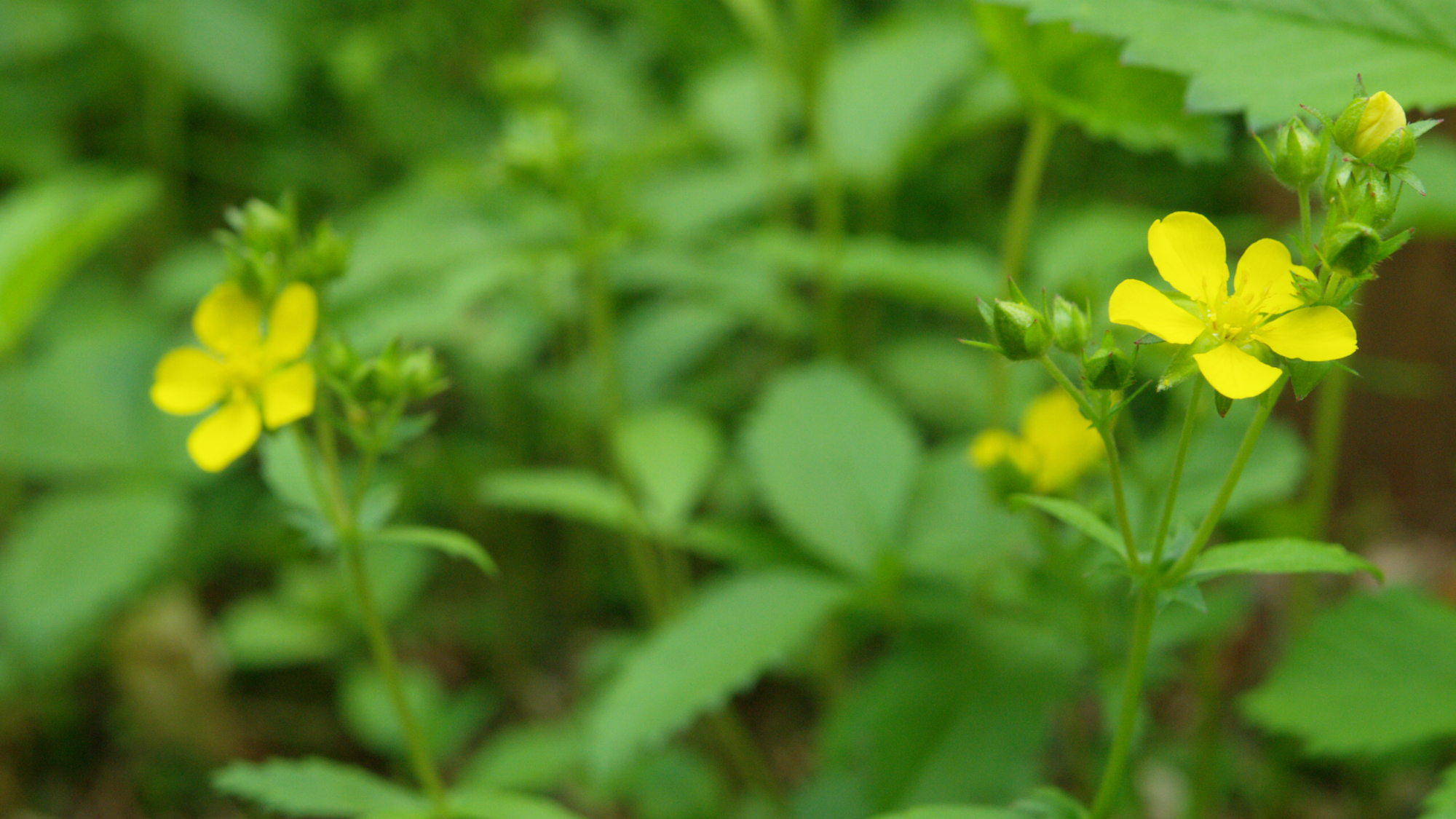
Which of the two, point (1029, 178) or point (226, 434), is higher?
point (1029, 178)

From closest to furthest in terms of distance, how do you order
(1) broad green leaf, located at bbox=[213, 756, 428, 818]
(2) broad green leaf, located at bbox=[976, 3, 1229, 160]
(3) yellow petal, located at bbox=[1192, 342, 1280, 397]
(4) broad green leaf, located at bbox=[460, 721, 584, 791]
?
(3) yellow petal, located at bbox=[1192, 342, 1280, 397]
(1) broad green leaf, located at bbox=[213, 756, 428, 818]
(2) broad green leaf, located at bbox=[976, 3, 1229, 160]
(4) broad green leaf, located at bbox=[460, 721, 584, 791]

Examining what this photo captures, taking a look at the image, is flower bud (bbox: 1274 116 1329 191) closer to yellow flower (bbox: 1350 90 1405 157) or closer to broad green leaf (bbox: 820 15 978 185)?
yellow flower (bbox: 1350 90 1405 157)

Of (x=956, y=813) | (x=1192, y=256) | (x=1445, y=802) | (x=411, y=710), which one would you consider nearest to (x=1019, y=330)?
(x=1192, y=256)

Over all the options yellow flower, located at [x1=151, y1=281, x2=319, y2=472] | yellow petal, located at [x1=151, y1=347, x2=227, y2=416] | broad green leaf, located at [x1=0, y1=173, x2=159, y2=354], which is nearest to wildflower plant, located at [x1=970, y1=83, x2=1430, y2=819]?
yellow flower, located at [x1=151, y1=281, x2=319, y2=472]

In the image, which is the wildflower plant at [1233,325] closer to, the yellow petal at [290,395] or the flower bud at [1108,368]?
the flower bud at [1108,368]

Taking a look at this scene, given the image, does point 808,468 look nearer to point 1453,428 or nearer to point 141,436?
point 141,436

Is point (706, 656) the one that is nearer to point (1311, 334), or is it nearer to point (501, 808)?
point (501, 808)
